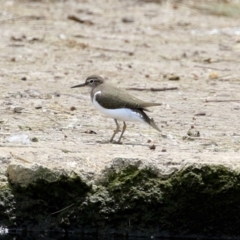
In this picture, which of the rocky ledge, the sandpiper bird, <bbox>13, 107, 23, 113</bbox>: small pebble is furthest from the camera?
<bbox>13, 107, 23, 113</bbox>: small pebble

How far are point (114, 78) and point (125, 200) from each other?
184 inches

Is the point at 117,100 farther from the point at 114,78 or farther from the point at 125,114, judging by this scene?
the point at 114,78

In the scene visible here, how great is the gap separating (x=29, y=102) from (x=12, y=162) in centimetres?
289

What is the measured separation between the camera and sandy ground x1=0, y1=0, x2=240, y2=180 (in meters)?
8.51

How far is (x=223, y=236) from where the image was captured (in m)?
7.73

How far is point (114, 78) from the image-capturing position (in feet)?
40.0

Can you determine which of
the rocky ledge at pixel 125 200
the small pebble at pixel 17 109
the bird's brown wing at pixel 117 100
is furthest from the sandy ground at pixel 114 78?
the bird's brown wing at pixel 117 100

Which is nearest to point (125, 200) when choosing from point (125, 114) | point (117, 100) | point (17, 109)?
point (125, 114)

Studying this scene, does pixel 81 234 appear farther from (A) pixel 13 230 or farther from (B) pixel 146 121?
(B) pixel 146 121

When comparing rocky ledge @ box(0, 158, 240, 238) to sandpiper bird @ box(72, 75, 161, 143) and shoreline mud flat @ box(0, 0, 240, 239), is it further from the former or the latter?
sandpiper bird @ box(72, 75, 161, 143)

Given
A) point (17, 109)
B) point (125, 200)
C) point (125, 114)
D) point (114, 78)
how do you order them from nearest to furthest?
point (125, 200), point (125, 114), point (17, 109), point (114, 78)

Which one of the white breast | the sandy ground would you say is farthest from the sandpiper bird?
the sandy ground

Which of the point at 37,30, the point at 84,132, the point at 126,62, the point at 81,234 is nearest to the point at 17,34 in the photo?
the point at 37,30

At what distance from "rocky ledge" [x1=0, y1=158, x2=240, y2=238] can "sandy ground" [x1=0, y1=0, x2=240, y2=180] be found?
0.47ft
